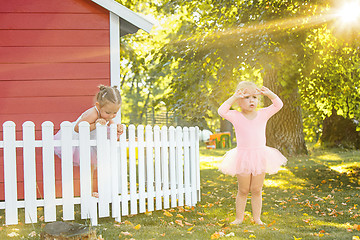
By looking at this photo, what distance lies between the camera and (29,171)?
5250 millimetres

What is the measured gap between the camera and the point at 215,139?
23172 millimetres

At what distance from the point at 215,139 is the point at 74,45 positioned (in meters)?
16.9

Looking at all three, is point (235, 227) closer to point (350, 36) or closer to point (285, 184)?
point (285, 184)

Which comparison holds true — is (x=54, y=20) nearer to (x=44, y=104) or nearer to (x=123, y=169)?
(x=44, y=104)

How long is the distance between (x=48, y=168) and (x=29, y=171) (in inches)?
8.8

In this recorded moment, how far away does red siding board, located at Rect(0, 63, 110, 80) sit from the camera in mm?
6578

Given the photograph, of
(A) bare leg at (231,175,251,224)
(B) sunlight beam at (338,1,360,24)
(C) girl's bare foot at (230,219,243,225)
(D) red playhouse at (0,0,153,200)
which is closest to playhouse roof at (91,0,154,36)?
(D) red playhouse at (0,0,153,200)

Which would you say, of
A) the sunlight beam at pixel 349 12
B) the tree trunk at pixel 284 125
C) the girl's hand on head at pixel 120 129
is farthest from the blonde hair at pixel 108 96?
the tree trunk at pixel 284 125

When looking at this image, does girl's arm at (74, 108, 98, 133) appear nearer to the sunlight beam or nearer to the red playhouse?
the red playhouse

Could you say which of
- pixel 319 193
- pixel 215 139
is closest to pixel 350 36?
pixel 319 193

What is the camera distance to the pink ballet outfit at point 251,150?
199 inches

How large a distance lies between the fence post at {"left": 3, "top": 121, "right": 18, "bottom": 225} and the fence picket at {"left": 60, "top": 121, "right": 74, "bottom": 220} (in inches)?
22.7

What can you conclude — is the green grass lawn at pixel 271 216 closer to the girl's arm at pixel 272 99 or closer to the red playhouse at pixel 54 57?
the girl's arm at pixel 272 99

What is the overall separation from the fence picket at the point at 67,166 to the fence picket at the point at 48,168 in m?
0.13
